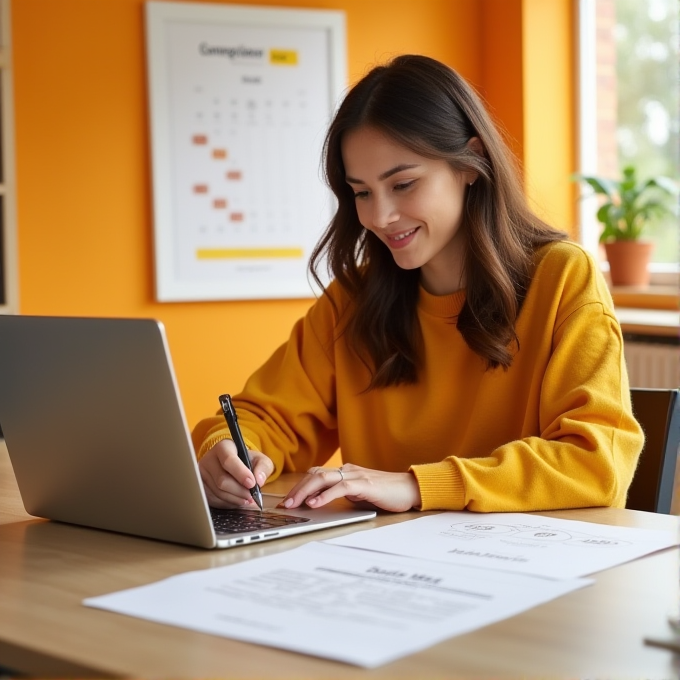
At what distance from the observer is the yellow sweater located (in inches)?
56.0

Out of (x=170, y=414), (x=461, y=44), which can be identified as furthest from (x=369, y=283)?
(x=461, y=44)

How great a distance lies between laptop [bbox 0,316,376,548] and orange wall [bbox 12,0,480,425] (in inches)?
78.3

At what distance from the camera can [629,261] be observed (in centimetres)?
379

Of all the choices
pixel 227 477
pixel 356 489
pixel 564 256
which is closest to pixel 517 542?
pixel 356 489

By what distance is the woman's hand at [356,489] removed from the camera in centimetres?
137

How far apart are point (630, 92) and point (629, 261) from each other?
640 mm

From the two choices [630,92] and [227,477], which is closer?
[227,477]

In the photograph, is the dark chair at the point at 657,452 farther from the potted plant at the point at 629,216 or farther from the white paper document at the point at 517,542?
the potted plant at the point at 629,216

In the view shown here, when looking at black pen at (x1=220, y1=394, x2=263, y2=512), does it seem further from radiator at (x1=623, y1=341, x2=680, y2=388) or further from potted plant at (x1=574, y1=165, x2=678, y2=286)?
potted plant at (x1=574, y1=165, x2=678, y2=286)

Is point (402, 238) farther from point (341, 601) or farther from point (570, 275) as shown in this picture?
point (341, 601)

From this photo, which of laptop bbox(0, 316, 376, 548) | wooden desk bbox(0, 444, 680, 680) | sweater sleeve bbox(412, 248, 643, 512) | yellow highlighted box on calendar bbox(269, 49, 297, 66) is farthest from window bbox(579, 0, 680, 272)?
wooden desk bbox(0, 444, 680, 680)

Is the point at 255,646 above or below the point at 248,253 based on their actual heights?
below

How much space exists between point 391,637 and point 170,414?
401 millimetres

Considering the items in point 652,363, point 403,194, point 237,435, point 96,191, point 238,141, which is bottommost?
point 652,363
